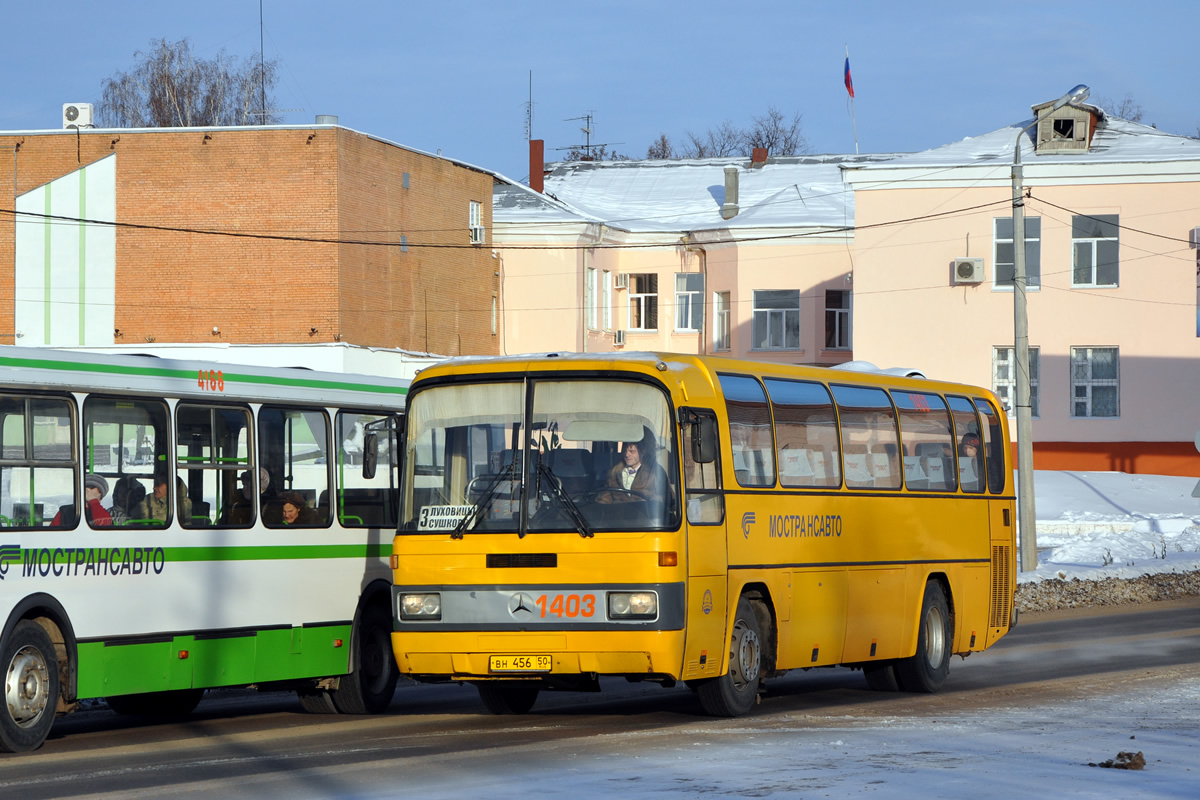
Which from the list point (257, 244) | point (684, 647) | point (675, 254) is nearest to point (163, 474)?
point (684, 647)

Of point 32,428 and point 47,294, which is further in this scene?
point 47,294

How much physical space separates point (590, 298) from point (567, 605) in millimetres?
48754

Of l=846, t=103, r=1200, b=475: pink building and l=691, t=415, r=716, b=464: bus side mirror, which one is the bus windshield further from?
l=846, t=103, r=1200, b=475: pink building

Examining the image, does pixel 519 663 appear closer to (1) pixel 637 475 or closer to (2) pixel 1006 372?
(1) pixel 637 475

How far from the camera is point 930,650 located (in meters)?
15.5

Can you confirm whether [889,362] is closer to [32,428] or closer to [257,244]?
[257,244]

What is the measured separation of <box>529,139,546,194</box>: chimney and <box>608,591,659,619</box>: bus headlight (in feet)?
191

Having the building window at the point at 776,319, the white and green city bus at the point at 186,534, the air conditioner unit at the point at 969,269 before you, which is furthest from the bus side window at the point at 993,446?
the building window at the point at 776,319

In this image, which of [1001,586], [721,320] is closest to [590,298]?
[721,320]

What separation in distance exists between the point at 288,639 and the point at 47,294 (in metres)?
36.8

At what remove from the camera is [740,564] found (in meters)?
12.3

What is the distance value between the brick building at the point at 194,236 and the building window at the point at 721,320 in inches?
623

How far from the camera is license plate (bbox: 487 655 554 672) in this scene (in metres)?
11.4

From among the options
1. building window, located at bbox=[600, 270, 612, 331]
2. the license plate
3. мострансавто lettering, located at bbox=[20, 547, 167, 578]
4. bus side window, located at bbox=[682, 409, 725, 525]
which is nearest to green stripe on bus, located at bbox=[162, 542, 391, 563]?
мострансавто lettering, located at bbox=[20, 547, 167, 578]
